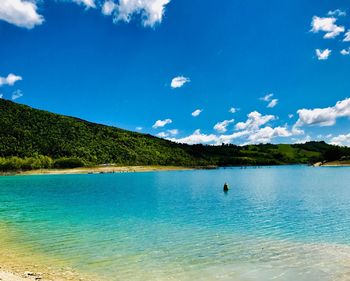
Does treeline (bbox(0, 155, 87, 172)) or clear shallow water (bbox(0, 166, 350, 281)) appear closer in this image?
clear shallow water (bbox(0, 166, 350, 281))

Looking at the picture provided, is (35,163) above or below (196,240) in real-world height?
above

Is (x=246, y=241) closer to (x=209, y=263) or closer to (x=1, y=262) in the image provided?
(x=209, y=263)

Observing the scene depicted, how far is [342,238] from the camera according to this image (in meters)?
24.8

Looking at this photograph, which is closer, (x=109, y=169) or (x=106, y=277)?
(x=106, y=277)

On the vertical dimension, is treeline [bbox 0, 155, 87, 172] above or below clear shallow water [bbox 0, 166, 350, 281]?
above

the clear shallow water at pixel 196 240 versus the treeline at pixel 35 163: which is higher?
the treeline at pixel 35 163

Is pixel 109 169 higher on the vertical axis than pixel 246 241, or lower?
higher

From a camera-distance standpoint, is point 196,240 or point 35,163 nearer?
point 196,240

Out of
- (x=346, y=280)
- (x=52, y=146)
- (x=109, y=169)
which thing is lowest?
(x=346, y=280)

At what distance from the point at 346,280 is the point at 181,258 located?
830cm

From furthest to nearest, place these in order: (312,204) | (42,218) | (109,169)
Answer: (109,169)
(312,204)
(42,218)

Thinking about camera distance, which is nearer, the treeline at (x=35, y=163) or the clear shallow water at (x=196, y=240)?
the clear shallow water at (x=196, y=240)

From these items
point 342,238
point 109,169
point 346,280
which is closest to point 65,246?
point 346,280

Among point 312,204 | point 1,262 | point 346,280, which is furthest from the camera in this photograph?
point 312,204
